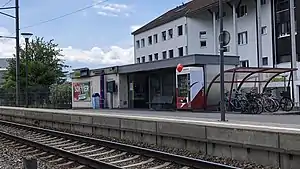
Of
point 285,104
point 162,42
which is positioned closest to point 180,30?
point 162,42

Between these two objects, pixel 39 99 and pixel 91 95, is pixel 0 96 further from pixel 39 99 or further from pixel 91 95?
pixel 91 95

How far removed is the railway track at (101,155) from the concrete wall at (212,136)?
1.12 metres

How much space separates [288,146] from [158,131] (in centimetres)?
506

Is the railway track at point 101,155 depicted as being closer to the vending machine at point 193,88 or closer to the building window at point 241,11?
the vending machine at point 193,88

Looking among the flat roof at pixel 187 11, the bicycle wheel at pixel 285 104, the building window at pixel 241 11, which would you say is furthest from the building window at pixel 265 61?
the bicycle wheel at pixel 285 104

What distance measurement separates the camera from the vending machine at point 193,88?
92.8 feet

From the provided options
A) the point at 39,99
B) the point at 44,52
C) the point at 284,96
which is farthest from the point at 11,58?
the point at 284,96

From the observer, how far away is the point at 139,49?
75062 millimetres

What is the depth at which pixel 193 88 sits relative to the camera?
1117 inches

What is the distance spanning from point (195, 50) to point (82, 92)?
2227cm

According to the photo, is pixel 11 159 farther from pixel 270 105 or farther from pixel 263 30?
pixel 263 30

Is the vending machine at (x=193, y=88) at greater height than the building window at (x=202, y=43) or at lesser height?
lesser

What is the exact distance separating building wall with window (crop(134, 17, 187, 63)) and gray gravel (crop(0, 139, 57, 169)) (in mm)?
47140

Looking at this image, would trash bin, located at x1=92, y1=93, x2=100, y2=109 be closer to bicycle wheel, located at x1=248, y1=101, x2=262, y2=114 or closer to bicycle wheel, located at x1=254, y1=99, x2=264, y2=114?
bicycle wheel, located at x1=248, y1=101, x2=262, y2=114
